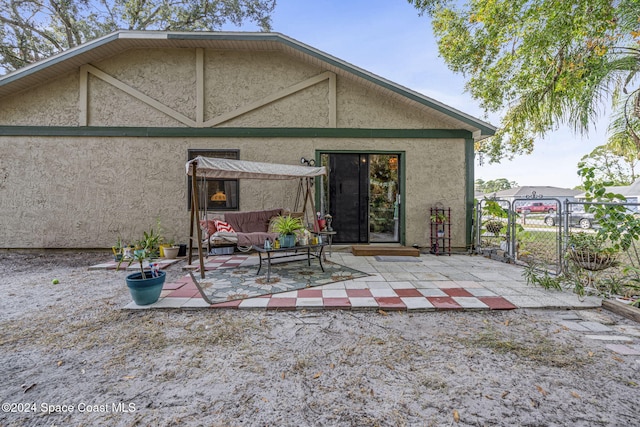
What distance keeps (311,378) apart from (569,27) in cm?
860

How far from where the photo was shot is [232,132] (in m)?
6.41

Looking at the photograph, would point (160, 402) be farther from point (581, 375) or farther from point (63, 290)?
point (63, 290)

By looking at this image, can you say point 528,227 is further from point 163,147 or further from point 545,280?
point 163,147

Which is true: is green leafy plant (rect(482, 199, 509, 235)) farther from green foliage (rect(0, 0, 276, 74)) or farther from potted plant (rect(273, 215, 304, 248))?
green foliage (rect(0, 0, 276, 74))

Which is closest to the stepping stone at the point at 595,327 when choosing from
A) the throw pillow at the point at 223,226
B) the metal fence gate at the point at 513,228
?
the metal fence gate at the point at 513,228

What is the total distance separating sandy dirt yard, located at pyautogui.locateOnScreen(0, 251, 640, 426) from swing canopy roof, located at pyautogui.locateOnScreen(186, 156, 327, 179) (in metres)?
2.12

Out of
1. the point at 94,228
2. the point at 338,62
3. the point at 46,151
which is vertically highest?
the point at 338,62

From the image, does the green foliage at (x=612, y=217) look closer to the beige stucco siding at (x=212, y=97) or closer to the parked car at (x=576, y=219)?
the parked car at (x=576, y=219)

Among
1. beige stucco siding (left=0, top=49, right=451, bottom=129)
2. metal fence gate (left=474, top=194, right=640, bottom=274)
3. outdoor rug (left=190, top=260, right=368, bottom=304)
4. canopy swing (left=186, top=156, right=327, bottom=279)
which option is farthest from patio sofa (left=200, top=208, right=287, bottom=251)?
metal fence gate (left=474, top=194, right=640, bottom=274)

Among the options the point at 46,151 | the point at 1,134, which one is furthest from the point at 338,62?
the point at 1,134

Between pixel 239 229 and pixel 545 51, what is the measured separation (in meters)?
8.19

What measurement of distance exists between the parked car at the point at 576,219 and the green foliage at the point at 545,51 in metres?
2.48

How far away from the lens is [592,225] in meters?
3.85

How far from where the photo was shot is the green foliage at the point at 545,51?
18.8ft
